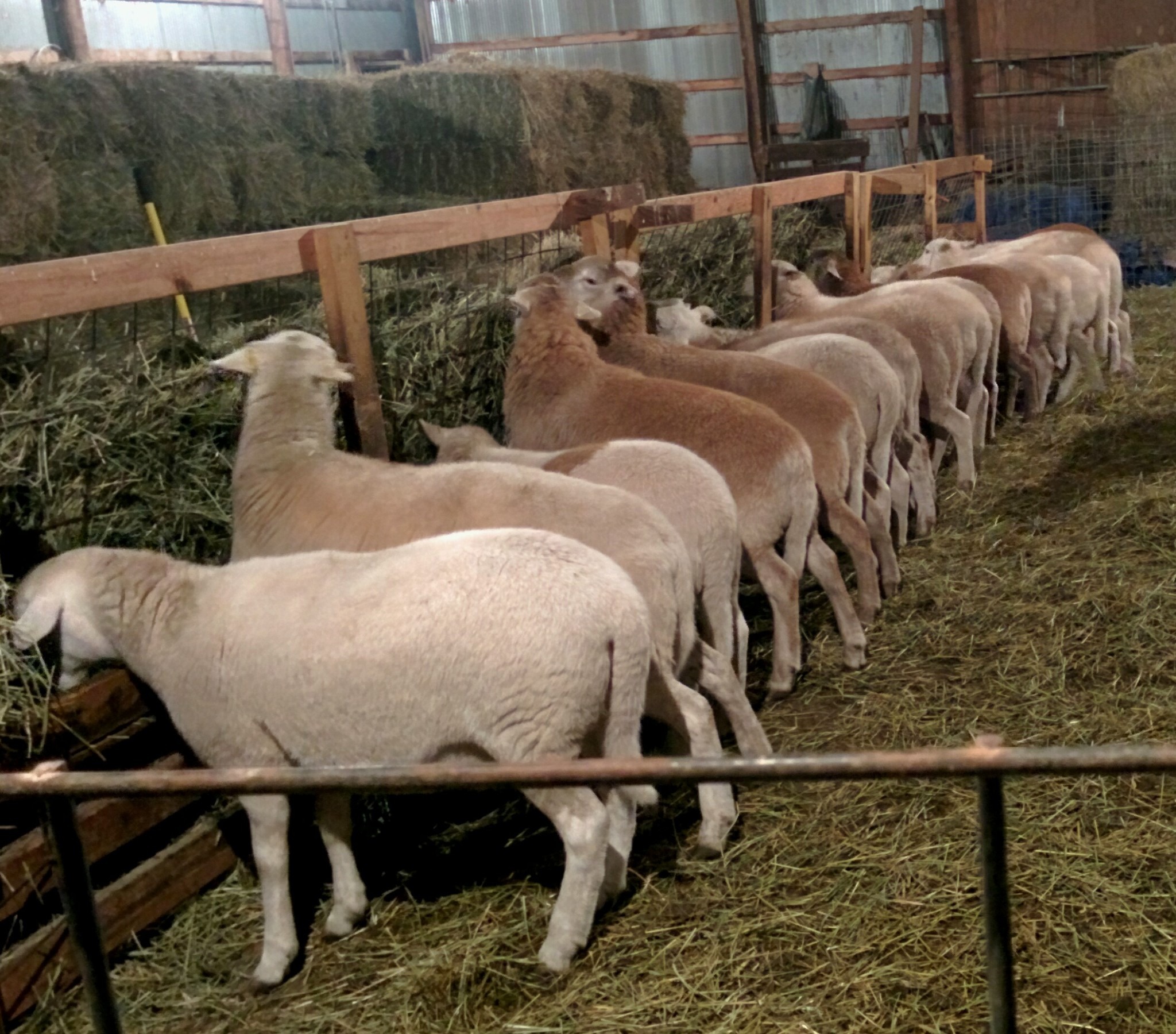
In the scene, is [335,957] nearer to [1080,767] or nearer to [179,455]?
[179,455]

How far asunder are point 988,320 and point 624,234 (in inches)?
89.3

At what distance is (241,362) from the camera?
353 cm

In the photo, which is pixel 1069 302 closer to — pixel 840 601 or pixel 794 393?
pixel 794 393

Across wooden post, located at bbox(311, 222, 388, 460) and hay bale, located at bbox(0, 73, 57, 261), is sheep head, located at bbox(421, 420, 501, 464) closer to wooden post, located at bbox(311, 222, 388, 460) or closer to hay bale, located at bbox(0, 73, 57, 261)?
wooden post, located at bbox(311, 222, 388, 460)

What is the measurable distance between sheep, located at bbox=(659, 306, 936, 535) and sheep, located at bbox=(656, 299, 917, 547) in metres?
0.11

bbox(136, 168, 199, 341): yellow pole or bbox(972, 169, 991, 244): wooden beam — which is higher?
bbox(136, 168, 199, 341): yellow pole

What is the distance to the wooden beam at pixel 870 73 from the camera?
14.3 metres

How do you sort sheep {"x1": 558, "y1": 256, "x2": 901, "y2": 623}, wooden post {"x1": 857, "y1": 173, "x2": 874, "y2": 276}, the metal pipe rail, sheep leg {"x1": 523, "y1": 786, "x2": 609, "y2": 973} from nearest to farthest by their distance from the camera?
the metal pipe rail, sheep leg {"x1": 523, "y1": 786, "x2": 609, "y2": 973}, sheep {"x1": 558, "y1": 256, "x2": 901, "y2": 623}, wooden post {"x1": 857, "y1": 173, "x2": 874, "y2": 276}

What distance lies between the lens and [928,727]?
3.64m

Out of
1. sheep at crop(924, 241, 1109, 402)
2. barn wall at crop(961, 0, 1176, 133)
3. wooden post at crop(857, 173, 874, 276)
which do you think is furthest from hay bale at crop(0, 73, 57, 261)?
barn wall at crop(961, 0, 1176, 133)

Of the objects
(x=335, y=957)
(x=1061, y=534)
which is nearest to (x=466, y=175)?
(x=1061, y=534)

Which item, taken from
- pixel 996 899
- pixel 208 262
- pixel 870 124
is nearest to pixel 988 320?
pixel 208 262

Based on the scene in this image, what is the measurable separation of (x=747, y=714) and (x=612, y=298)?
2.34 meters

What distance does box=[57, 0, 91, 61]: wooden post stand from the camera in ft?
39.0
